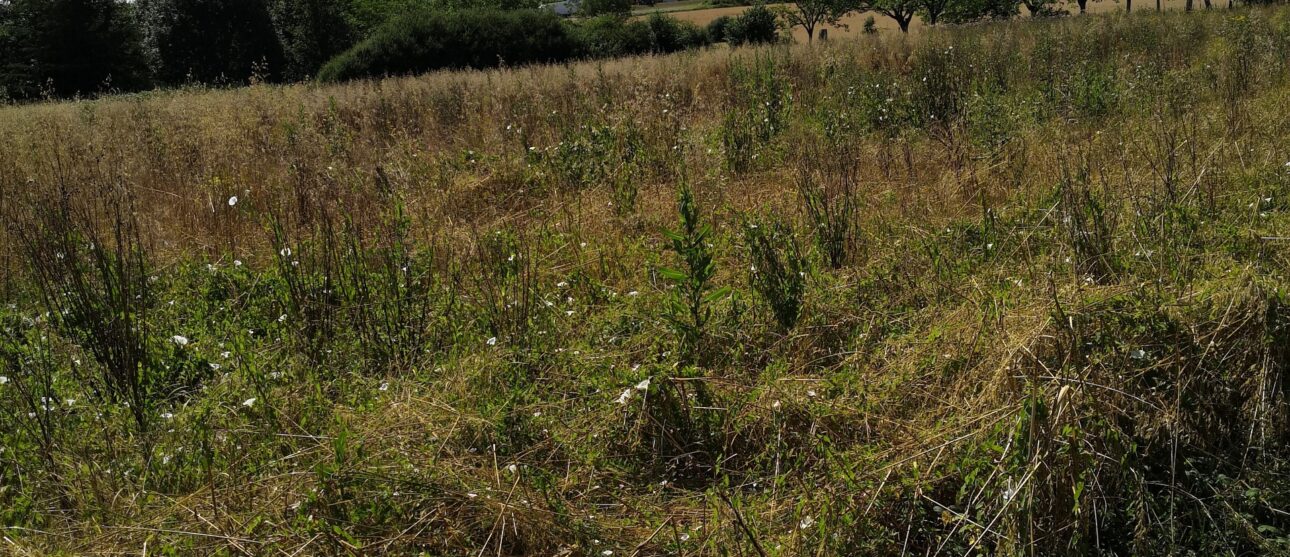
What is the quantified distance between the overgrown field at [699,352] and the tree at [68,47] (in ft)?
117

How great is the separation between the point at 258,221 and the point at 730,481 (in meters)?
4.50

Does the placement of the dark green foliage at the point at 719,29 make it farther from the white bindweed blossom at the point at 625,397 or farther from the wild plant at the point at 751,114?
the white bindweed blossom at the point at 625,397

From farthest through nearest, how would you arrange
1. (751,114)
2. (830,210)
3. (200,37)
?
(200,37)
(751,114)
(830,210)

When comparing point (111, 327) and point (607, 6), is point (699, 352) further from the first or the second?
point (607, 6)

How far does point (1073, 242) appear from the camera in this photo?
13.5 feet

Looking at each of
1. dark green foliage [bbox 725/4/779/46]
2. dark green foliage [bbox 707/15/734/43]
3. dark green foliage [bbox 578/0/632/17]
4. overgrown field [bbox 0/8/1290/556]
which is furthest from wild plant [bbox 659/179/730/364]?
dark green foliage [bbox 578/0/632/17]

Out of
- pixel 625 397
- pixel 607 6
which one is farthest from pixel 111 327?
pixel 607 6

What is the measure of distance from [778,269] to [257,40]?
143 ft

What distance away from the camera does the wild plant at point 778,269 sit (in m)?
4.13

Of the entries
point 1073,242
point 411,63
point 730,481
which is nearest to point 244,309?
point 730,481

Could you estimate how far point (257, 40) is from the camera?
138 feet

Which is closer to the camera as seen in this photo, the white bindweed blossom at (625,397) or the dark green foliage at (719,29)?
the white bindweed blossom at (625,397)

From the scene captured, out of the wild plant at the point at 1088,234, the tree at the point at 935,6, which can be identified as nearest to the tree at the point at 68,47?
the tree at the point at 935,6

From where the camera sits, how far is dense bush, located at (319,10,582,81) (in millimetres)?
22719
